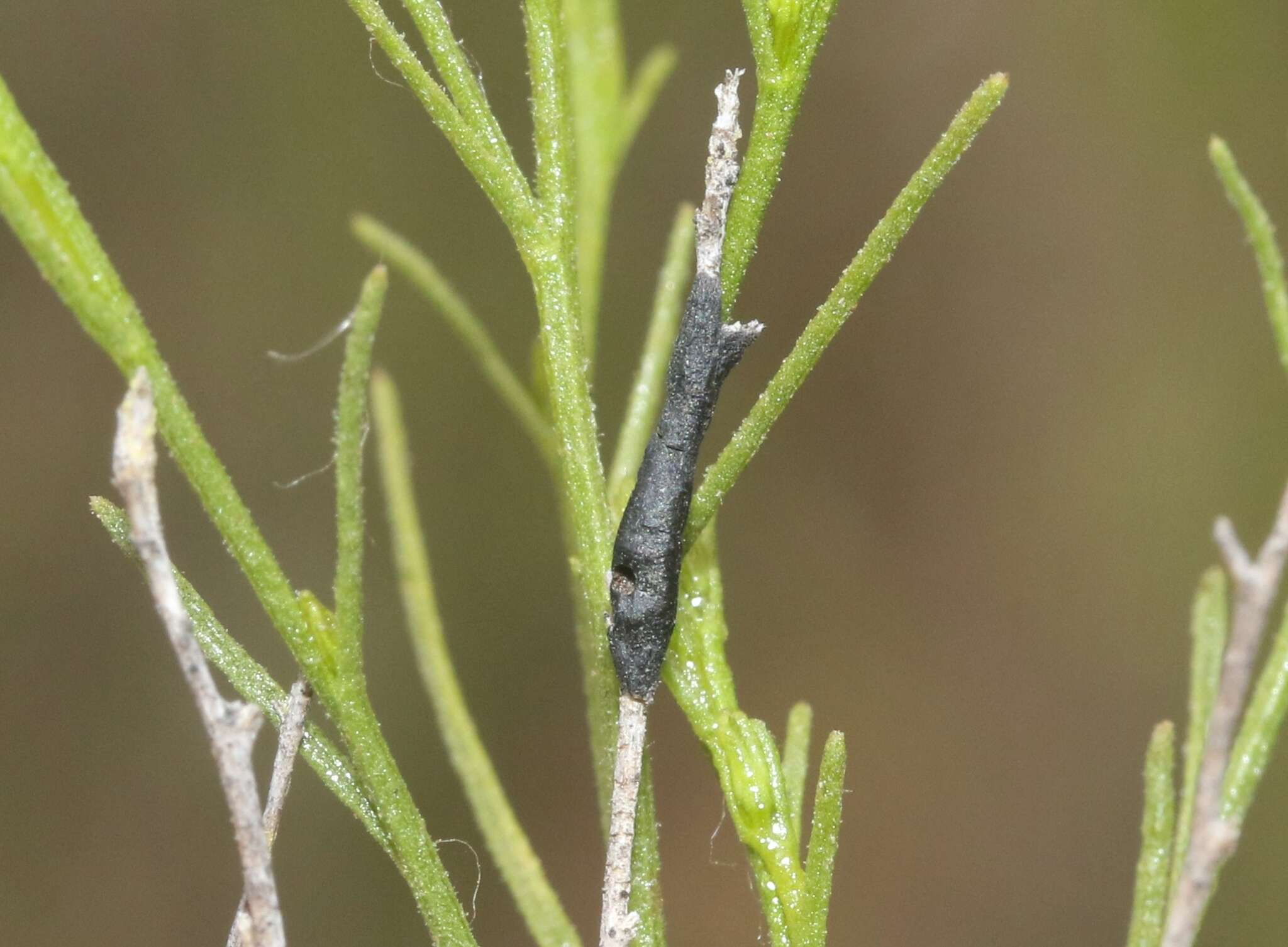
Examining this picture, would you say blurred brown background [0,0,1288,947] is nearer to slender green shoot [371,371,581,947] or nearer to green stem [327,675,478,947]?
slender green shoot [371,371,581,947]

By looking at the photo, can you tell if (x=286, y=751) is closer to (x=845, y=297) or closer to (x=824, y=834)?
(x=824, y=834)

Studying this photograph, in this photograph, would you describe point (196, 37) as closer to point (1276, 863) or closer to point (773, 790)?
point (773, 790)

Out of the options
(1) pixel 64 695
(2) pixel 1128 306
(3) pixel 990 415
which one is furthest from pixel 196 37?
(2) pixel 1128 306

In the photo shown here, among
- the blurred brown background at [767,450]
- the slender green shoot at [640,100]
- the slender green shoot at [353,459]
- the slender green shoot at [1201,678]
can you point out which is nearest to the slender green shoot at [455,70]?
the slender green shoot at [353,459]

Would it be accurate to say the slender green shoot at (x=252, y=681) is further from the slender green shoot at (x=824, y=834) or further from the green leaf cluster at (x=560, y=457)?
the slender green shoot at (x=824, y=834)

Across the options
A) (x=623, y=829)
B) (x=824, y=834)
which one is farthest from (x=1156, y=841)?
(x=623, y=829)
